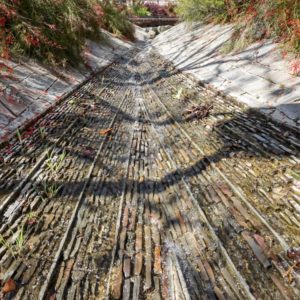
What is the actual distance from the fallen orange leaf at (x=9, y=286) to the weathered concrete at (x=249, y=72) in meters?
5.45

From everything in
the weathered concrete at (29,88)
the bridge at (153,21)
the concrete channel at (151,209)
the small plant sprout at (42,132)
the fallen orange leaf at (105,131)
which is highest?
the bridge at (153,21)

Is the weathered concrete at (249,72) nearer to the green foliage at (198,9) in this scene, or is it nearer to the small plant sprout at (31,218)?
the green foliage at (198,9)

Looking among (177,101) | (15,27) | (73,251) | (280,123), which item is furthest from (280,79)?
(15,27)

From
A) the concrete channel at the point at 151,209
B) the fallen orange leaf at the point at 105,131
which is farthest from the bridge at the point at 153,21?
the fallen orange leaf at the point at 105,131

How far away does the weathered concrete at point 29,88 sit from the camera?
6250 mm

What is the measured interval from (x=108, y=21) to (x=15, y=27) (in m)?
11.8

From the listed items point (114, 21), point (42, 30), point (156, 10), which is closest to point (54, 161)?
point (42, 30)

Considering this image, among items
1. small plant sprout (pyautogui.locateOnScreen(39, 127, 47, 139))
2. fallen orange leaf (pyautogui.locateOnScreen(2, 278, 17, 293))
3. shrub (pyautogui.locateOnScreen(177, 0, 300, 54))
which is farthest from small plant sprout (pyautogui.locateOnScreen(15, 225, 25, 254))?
shrub (pyautogui.locateOnScreen(177, 0, 300, 54))

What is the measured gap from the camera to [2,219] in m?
3.76

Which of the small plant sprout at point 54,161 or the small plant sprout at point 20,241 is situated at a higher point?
the small plant sprout at point 54,161

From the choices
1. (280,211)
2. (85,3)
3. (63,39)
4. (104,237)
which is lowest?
(280,211)

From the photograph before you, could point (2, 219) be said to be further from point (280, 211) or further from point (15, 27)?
point (15, 27)

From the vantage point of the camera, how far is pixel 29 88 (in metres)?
7.62

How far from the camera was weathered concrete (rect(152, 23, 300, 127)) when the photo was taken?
673 centimetres
